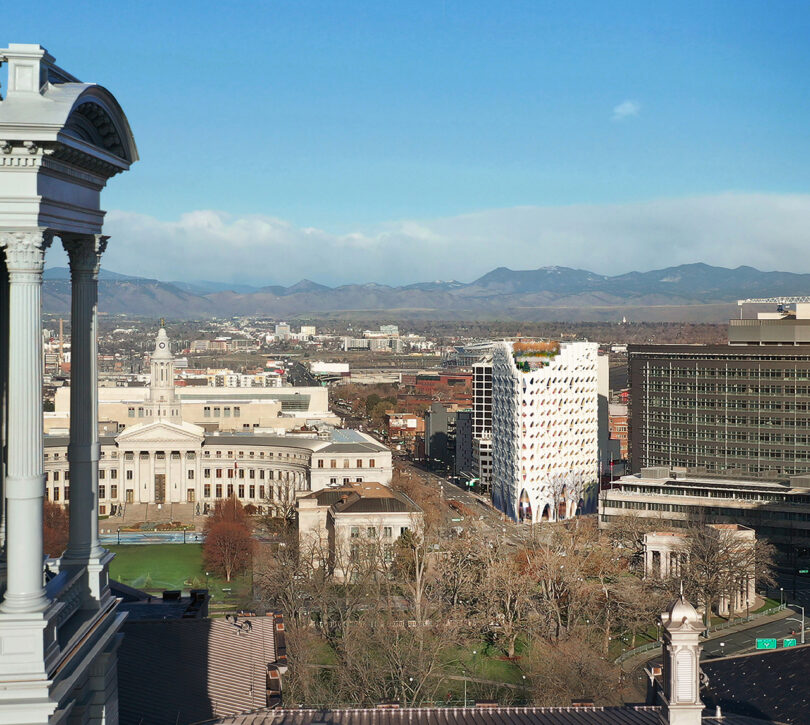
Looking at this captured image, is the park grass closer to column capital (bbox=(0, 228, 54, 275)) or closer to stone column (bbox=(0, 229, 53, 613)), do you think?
stone column (bbox=(0, 229, 53, 613))

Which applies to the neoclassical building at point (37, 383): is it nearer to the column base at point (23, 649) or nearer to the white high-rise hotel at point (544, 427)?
the column base at point (23, 649)

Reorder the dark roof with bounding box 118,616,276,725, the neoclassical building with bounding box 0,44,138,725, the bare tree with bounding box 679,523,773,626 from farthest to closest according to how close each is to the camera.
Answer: the bare tree with bounding box 679,523,773,626 → the dark roof with bounding box 118,616,276,725 → the neoclassical building with bounding box 0,44,138,725

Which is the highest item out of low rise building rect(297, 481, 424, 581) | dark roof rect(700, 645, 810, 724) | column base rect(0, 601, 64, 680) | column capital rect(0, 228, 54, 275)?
column capital rect(0, 228, 54, 275)

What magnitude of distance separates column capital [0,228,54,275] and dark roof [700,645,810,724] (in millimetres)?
17978

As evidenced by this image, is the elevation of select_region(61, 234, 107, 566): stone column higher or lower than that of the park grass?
higher

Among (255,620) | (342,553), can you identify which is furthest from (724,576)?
(255,620)

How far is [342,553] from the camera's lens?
5912 centimetres

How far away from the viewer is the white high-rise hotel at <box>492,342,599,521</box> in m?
80.6

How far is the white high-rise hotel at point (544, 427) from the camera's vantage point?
80.6 m

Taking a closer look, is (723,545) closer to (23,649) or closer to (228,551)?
(228,551)

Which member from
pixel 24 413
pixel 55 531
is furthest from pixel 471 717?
pixel 55 531

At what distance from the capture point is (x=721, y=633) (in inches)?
1982

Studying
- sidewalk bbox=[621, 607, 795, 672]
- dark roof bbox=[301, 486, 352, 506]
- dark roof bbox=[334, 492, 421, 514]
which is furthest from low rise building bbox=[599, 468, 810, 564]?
dark roof bbox=[301, 486, 352, 506]

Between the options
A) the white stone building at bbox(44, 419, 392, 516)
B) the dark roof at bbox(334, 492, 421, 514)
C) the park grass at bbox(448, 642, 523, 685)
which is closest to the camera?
the park grass at bbox(448, 642, 523, 685)
